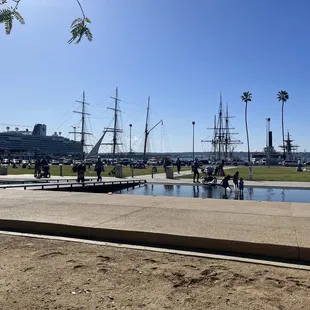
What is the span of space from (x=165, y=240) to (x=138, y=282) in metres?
1.94

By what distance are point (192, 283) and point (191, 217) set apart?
150 inches

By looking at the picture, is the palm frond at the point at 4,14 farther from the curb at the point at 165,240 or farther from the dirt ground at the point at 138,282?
the curb at the point at 165,240

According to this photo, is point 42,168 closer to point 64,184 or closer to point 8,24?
point 64,184

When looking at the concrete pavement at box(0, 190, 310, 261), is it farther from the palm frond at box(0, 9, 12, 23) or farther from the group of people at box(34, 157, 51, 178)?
the group of people at box(34, 157, 51, 178)

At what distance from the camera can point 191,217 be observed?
27.0 feet

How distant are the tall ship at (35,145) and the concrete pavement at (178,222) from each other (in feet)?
426

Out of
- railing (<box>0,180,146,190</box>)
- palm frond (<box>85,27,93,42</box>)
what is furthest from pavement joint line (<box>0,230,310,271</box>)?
railing (<box>0,180,146,190</box>)

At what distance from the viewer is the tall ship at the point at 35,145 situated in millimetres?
147000

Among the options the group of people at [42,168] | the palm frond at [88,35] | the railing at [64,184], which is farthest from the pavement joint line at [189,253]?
the group of people at [42,168]

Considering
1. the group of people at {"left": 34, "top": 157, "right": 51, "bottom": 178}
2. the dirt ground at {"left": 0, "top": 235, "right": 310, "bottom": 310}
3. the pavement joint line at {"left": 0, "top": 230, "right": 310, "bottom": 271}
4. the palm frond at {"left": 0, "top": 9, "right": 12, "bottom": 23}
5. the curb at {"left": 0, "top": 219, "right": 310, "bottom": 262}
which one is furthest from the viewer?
the group of people at {"left": 34, "top": 157, "right": 51, "bottom": 178}

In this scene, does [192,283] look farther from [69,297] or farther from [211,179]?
[211,179]

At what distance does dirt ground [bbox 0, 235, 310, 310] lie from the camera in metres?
3.88

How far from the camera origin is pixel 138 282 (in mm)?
4488

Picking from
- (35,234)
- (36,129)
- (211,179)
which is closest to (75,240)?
(35,234)
